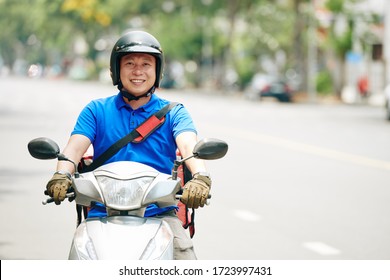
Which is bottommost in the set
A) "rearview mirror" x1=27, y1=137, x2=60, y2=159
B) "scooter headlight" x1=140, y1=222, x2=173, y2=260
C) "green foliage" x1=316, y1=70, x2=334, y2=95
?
"green foliage" x1=316, y1=70, x2=334, y2=95

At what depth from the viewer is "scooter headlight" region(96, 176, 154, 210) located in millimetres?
3805

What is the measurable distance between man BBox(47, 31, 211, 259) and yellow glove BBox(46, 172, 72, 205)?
167 millimetres

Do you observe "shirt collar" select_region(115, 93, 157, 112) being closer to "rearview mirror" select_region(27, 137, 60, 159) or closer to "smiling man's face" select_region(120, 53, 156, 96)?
"smiling man's face" select_region(120, 53, 156, 96)

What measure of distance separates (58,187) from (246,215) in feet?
19.3

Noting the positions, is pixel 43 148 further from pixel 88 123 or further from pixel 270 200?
pixel 270 200

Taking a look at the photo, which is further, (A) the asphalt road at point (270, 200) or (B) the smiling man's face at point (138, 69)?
(A) the asphalt road at point (270, 200)

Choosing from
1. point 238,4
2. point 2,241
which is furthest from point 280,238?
point 238,4

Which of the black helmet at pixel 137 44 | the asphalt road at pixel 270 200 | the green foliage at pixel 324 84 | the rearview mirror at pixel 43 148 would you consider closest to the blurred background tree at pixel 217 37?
the green foliage at pixel 324 84

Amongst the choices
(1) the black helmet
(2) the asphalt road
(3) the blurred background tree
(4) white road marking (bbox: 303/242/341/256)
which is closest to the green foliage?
(3) the blurred background tree

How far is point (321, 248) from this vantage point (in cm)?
793

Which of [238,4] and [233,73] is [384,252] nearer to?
[238,4]

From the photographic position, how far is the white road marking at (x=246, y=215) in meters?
9.50

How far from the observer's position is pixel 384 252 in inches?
306

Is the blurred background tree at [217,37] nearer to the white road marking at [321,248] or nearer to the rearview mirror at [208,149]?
the white road marking at [321,248]
